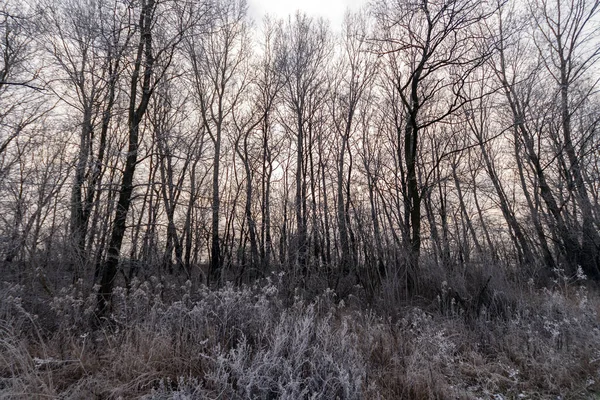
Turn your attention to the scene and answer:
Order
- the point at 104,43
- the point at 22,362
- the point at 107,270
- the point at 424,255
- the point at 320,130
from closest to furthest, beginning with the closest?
the point at 22,362, the point at 104,43, the point at 107,270, the point at 424,255, the point at 320,130

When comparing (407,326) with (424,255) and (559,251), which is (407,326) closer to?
(424,255)

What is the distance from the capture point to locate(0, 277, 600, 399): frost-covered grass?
9.73 feet

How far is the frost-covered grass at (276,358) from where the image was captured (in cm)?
297

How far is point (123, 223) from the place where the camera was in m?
6.45

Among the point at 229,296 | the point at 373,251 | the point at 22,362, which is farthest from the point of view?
the point at 373,251

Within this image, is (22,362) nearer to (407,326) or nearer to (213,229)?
(407,326)

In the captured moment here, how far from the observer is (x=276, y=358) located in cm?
315

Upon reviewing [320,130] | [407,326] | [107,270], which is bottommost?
[407,326]

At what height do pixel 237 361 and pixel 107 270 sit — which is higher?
pixel 107 270

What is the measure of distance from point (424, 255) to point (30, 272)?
930cm

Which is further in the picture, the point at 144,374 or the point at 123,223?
the point at 123,223

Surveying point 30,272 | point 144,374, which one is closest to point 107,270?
point 30,272

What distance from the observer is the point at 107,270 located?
6340 millimetres

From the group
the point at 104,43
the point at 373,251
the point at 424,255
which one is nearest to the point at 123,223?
the point at 104,43
